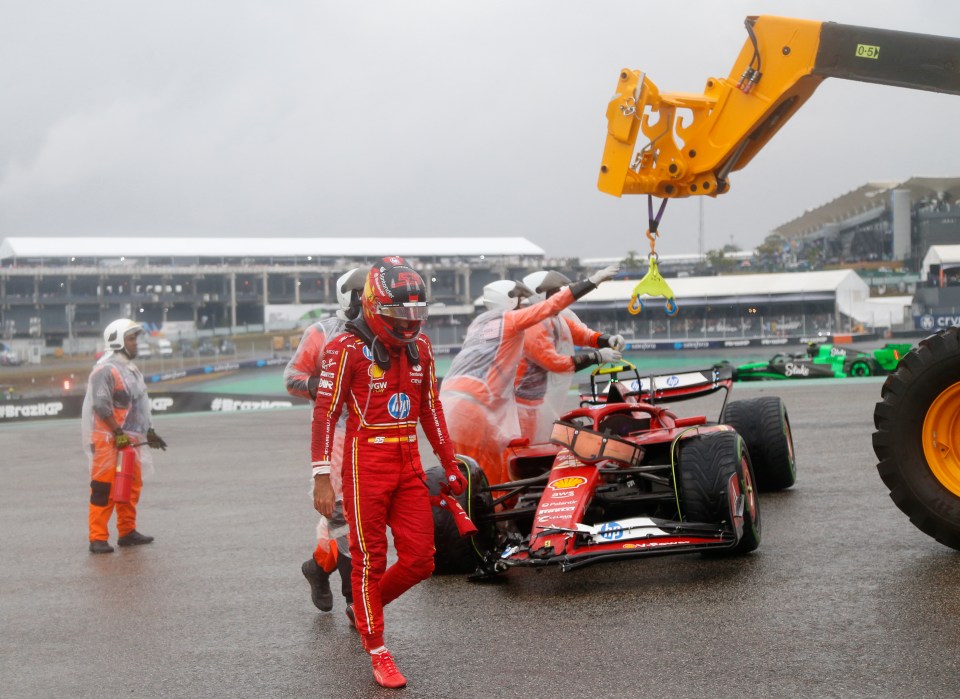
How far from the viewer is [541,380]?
338 inches

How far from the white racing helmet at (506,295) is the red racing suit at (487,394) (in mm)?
445

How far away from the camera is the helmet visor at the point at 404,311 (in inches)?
201

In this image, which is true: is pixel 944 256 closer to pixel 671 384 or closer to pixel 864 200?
pixel 864 200

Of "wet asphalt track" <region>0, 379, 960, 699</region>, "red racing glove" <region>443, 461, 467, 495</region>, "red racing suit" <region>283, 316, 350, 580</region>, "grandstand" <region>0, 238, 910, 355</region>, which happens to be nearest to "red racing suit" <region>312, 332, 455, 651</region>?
"red racing glove" <region>443, 461, 467, 495</region>

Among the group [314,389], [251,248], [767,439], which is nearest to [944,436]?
[767,439]

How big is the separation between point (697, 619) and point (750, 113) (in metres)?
3.83

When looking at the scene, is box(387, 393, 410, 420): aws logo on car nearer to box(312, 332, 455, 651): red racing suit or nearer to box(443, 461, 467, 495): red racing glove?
box(312, 332, 455, 651): red racing suit

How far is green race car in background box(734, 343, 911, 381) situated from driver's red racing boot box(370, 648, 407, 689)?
22.9m

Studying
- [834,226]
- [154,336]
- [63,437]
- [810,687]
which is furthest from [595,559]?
[834,226]

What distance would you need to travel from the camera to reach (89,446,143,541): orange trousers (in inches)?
345

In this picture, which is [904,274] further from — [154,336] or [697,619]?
[697,619]

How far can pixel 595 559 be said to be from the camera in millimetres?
5941

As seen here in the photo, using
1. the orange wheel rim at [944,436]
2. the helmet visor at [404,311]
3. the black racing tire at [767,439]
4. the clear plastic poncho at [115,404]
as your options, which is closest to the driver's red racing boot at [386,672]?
the helmet visor at [404,311]

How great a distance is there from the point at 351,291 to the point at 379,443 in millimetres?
1593
